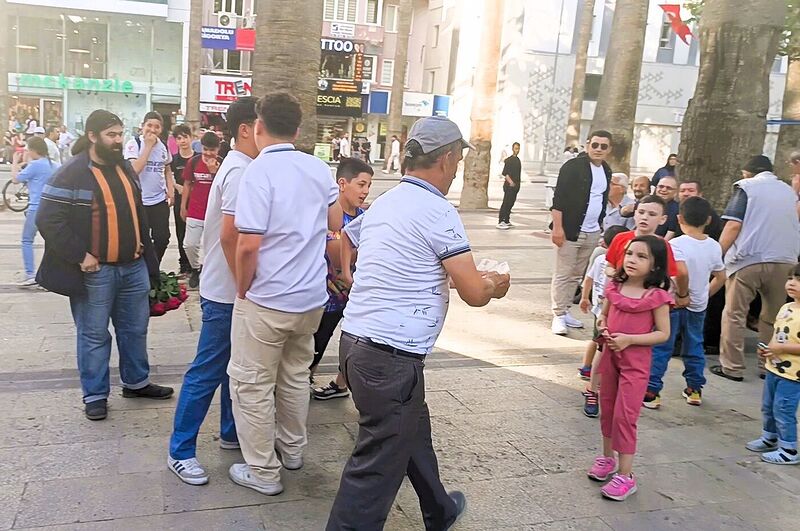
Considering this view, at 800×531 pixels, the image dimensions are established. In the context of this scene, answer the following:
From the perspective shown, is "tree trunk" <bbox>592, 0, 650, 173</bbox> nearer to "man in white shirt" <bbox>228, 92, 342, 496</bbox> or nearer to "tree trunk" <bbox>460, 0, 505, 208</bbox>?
"tree trunk" <bbox>460, 0, 505, 208</bbox>

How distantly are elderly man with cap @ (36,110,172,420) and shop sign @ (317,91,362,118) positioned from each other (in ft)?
102

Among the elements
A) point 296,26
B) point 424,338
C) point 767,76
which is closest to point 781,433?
point 424,338

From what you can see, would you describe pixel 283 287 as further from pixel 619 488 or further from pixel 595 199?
pixel 595 199

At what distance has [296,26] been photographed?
6578 mm

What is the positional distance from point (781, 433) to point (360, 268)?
3.08m

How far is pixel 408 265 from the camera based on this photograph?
9.05 feet

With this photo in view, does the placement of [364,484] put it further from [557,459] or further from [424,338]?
[557,459]

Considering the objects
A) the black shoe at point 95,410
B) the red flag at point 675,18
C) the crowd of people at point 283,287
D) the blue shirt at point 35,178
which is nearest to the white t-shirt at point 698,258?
the crowd of people at point 283,287

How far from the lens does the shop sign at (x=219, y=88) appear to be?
32.5 metres

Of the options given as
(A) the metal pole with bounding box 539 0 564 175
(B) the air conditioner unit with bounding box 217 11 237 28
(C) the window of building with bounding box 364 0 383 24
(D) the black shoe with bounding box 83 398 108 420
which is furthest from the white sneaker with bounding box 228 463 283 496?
(C) the window of building with bounding box 364 0 383 24

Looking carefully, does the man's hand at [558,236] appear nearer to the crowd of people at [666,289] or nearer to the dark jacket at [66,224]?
the crowd of people at [666,289]

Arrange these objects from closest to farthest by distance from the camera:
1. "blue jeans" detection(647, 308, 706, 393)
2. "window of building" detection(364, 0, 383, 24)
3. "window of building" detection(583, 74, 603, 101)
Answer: "blue jeans" detection(647, 308, 706, 393), "window of building" detection(364, 0, 383, 24), "window of building" detection(583, 74, 603, 101)

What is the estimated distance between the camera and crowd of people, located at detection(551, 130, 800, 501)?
388 cm

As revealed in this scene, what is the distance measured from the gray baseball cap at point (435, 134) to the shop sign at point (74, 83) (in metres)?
32.8
